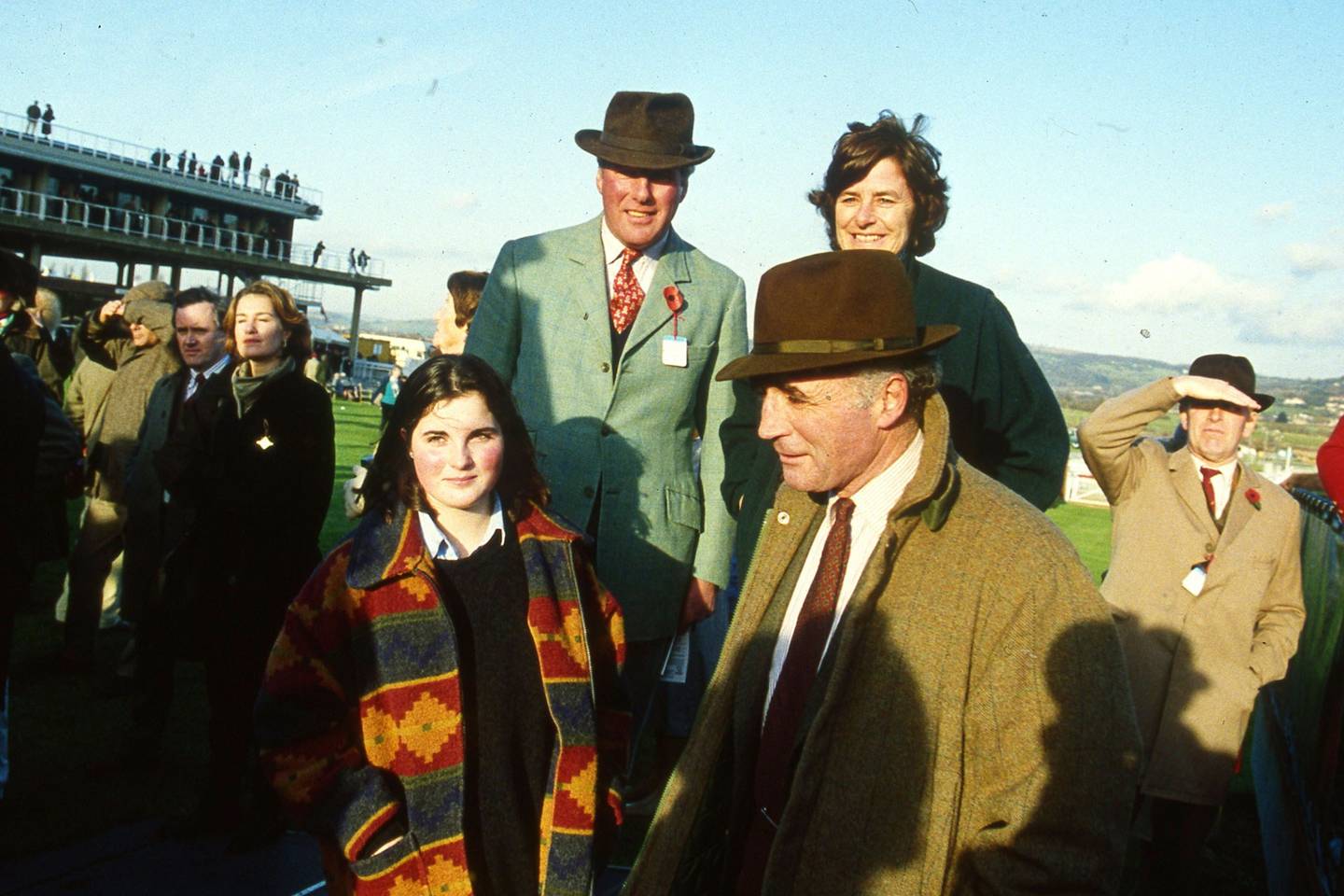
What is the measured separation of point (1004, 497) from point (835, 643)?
0.38 m

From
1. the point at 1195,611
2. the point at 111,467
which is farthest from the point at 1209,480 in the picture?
the point at 111,467

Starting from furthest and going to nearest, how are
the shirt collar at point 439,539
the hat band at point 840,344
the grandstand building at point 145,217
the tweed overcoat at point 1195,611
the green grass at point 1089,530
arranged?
1. the grandstand building at point 145,217
2. the green grass at point 1089,530
3. the tweed overcoat at point 1195,611
4. the shirt collar at point 439,539
5. the hat band at point 840,344

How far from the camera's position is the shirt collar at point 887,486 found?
1999mm

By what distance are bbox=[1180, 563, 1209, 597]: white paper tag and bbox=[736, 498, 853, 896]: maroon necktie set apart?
2.94 meters

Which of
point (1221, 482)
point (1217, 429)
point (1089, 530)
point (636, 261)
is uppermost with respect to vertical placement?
point (636, 261)

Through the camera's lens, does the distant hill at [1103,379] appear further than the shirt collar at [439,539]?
Yes

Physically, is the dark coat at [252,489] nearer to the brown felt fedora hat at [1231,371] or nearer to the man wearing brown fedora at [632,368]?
the man wearing brown fedora at [632,368]

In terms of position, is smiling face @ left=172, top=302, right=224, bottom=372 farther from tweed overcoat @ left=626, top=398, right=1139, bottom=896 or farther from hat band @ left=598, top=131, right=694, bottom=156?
tweed overcoat @ left=626, top=398, right=1139, bottom=896

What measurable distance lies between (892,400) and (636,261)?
5.74ft

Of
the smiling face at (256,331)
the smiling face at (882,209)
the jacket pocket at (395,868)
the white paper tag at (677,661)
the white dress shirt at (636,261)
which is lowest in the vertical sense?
the jacket pocket at (395,868)

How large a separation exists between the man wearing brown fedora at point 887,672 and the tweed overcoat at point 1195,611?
2.51 meters

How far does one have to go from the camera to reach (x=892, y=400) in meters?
1.97

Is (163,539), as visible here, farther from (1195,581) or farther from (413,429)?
(1195,581)

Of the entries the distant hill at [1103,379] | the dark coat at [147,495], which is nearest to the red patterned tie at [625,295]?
the dark coat at [147,495]
